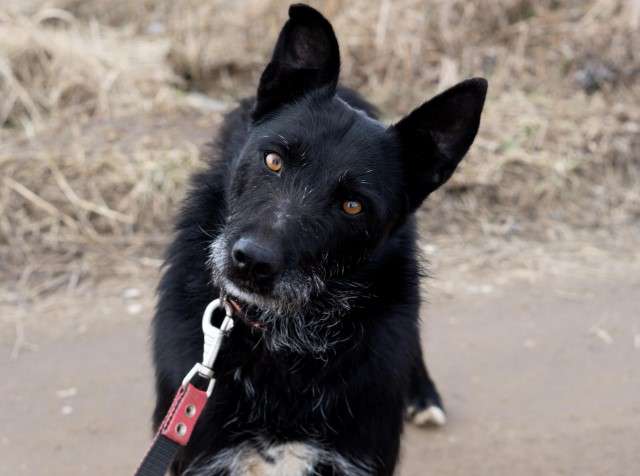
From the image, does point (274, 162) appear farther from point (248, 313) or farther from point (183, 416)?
point (183, 416)

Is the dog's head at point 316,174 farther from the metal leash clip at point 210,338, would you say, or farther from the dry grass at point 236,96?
the dry grass at point 236,96

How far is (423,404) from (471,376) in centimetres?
43

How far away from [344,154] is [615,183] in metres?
3.80

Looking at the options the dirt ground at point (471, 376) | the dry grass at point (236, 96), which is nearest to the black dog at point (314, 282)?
the dirt ground at point (471, 376)

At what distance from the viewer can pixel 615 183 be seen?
5.71 metres

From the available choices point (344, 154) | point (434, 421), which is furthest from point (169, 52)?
point (344, 154)

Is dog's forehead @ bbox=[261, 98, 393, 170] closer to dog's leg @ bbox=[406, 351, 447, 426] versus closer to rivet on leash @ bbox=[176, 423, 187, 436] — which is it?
rivet on leash @ bbox=[176, 423, 187, 436]

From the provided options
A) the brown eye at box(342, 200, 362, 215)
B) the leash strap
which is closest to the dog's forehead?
the brown eye at box(342, 200, 362, 215)

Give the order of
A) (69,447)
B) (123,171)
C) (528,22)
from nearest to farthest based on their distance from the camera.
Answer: (69,447)
(123,171)
(528,22)

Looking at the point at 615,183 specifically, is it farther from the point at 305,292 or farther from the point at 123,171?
the point at 305,292

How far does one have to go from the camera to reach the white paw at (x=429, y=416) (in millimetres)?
3670

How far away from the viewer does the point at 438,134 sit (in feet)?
8.41

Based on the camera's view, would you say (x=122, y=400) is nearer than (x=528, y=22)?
Yes

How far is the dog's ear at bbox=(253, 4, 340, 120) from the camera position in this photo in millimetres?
2547
